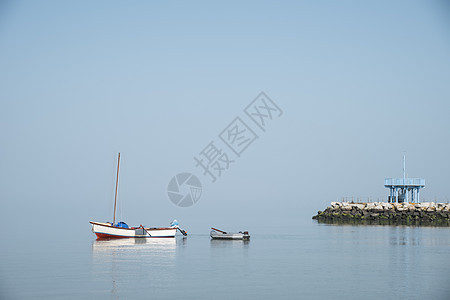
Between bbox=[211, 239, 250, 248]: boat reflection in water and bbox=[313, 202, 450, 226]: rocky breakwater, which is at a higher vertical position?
bbox=[313, 202, 450, 226]: rocky breakwater

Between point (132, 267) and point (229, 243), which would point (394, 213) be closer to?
point (229, 243)

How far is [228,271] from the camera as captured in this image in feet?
143

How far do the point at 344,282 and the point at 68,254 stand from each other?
101 ft

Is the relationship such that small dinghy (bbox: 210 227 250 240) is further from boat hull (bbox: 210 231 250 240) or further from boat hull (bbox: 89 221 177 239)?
boat hull (bbox: 89 221 177 239)

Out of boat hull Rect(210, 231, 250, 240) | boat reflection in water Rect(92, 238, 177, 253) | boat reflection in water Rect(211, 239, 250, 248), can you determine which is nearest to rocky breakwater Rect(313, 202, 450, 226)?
boat hull Rect(210, 231, 250, 240)

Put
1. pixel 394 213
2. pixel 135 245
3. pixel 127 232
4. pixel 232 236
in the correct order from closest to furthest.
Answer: pixel 135 245 → pixel 127 232 → pixel 232 236 → pixel 394 213

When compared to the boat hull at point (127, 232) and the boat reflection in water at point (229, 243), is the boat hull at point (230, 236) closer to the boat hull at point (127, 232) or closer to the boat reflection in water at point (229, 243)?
the boat reflection in water at point (229, 243)

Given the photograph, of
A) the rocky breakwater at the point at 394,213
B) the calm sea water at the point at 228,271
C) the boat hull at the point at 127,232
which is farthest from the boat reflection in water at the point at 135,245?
the rocky breakwater at the point at 394,213

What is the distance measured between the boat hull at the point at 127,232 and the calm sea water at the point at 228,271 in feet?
12.2

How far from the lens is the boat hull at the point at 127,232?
233 ft

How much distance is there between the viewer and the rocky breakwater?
112188 millimetres

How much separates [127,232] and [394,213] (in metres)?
65.3

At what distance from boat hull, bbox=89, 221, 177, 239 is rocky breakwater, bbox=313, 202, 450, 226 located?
5599cm

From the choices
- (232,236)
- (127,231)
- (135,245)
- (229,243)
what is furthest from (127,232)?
(232,236)
